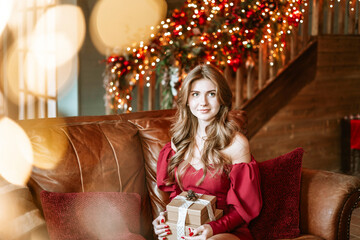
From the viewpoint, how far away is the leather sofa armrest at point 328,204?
197cm

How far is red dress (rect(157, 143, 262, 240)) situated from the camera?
6.09ft

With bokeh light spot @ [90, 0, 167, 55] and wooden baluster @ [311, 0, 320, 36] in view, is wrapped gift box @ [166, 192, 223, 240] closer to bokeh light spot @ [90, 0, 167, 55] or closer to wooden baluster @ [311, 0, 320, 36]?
→ bokeh light spot @ [90, 0, 167, 55]

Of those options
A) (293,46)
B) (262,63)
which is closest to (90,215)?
A: (262,63)

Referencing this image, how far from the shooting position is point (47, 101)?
4.61 m

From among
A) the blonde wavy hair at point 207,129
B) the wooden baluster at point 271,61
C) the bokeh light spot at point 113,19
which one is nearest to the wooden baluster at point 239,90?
the wooden baluster at point 271,61

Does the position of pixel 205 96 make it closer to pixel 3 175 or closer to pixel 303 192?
pixel 303 192

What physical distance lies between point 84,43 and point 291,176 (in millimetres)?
3151

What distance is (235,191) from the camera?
1.90 metres

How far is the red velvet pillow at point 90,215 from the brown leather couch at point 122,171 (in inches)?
5.2

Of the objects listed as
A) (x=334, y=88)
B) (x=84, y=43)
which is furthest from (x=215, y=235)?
(x=334, y=88)

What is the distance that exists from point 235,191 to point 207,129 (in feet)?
1.14

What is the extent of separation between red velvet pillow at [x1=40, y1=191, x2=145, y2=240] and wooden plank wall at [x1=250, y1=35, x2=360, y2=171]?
2.80m

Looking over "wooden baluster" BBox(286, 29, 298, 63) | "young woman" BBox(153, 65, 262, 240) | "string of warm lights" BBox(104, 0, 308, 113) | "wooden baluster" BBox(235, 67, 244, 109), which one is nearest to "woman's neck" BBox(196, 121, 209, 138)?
"young woman" BBox(153, 65, 262, 240)

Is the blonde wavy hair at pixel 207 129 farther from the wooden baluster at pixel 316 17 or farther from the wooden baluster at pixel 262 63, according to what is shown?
the wooden baluster at pixel 316 17
